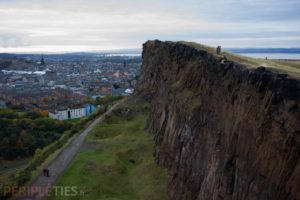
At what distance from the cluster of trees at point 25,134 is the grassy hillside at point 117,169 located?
73.8ft

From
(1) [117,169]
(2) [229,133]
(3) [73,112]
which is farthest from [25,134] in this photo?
(2) [229,133]

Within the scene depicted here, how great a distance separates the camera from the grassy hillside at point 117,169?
108 ft

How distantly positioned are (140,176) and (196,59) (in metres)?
10.7

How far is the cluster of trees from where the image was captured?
229 ft

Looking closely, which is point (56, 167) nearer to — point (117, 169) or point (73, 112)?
point (117, 169)

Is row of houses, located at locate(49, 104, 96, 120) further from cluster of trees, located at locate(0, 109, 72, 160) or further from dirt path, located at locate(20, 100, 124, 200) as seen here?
dirt path, located at locate(20, 100, 124, 200)

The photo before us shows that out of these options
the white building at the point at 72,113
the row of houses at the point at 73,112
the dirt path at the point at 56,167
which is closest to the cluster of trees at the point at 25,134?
the row of houses at the point at 73,112

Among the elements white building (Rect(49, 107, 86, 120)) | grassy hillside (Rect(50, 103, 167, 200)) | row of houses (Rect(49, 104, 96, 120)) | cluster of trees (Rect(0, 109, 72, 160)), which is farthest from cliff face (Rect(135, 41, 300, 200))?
white building (Rect(49, 107, 86, 120))

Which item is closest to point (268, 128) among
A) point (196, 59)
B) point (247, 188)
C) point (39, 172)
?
point (247, 188)

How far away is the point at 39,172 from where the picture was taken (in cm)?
3775

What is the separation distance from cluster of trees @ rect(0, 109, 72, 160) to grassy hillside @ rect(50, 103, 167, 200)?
22.5 m

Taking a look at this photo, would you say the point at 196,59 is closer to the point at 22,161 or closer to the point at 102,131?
the point at 102,131

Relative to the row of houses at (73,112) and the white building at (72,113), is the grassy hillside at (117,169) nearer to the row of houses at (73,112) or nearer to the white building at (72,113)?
the row of houses at (73,112)

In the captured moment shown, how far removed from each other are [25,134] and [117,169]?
129 ft
